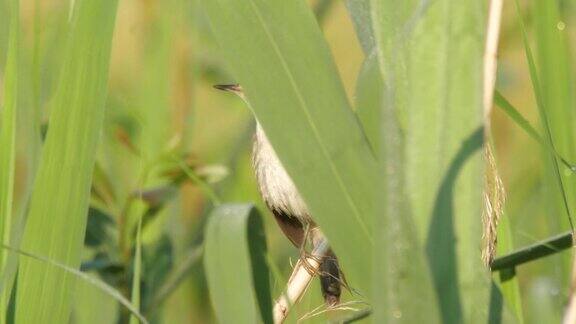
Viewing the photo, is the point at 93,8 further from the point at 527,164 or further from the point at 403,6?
the point at 527,164

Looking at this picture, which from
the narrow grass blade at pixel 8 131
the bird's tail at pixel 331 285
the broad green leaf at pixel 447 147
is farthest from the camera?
the bird's tail at pixel 331 285

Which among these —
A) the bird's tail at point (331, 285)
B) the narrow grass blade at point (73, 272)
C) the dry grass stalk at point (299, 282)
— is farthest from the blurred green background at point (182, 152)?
the narrow grass blade at point (73, 272)

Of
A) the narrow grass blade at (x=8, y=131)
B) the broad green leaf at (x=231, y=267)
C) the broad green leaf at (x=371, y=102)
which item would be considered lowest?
the broad green leaf at (x=231, y=267)

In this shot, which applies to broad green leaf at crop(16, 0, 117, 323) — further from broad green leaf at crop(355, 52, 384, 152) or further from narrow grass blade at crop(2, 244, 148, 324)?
broad green leaf at crop(355, 52, 384, 152)

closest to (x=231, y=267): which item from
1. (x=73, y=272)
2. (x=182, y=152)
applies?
(x=73, y=272)

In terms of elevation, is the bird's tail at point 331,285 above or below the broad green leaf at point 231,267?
above

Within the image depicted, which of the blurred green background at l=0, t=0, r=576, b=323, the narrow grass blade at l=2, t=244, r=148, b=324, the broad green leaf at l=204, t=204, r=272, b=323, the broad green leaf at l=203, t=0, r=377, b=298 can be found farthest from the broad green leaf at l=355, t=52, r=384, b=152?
the blurred green background at l=0, t=0, r=576, b=323

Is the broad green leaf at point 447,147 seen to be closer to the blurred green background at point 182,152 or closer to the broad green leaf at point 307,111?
the broad green leaf at point 307,111
